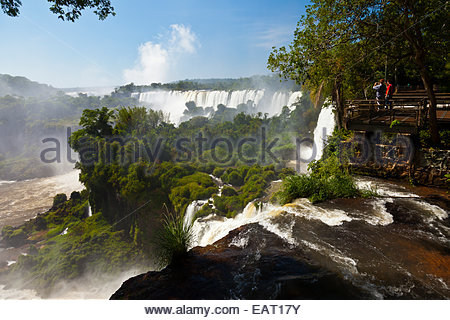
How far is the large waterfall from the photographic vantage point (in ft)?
158

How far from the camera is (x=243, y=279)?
11.8ft

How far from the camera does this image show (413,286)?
11.2 feet

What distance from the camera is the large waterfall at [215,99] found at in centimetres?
4806

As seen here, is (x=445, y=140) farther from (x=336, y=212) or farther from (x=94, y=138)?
(x=94, y=138)

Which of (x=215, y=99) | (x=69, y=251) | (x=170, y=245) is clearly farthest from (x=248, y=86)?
(x=170, y=245)

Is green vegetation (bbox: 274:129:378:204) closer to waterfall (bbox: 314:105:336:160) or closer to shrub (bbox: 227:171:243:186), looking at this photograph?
waterfall (bbox: 314:105:336:160)

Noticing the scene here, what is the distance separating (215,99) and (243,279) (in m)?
59.0

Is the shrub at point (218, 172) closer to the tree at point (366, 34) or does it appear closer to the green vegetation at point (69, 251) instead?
the green vegetation at point (69, 251)

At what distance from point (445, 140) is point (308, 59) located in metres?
4.64

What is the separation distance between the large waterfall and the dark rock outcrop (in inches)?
1499

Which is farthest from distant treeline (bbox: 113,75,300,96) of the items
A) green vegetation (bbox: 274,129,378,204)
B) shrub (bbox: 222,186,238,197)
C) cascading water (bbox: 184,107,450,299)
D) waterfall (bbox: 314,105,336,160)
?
cascading water (bbox: 184,107,450,299)

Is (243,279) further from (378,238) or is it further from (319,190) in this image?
(319,190)

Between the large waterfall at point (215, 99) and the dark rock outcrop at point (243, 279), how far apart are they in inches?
1499

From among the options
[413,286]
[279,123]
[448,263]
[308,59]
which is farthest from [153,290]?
[279,123]
